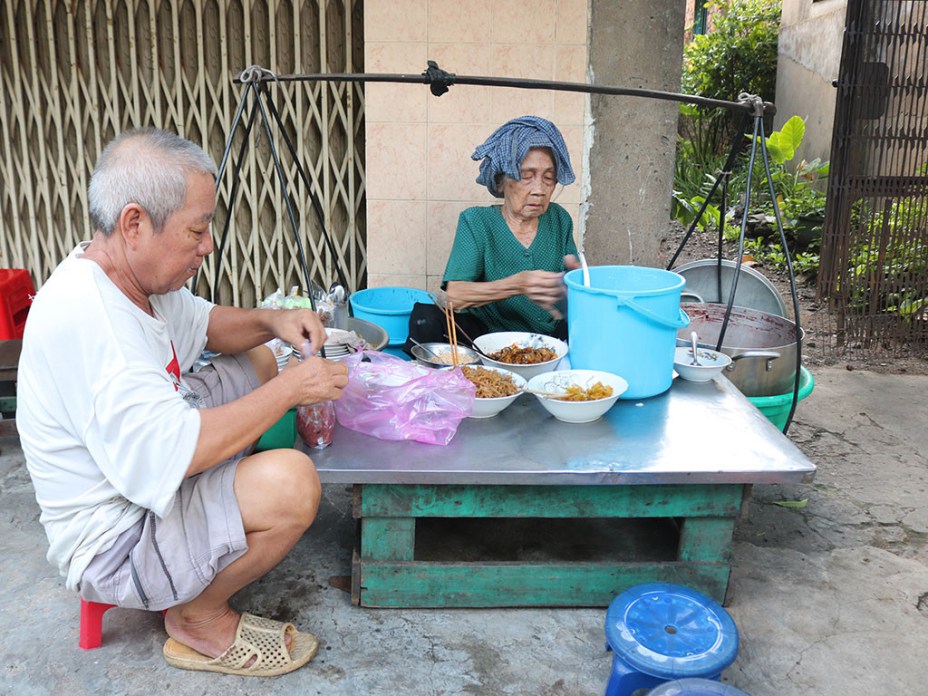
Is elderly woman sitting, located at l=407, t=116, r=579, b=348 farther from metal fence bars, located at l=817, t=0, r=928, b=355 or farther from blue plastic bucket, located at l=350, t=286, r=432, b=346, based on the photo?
metal fence bars, located at l=817, t=0, r=928, b=355

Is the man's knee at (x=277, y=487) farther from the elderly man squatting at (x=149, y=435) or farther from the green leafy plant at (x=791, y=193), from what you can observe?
the green leafy plant at (x=791, y=193)

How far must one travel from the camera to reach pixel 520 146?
2.92 meters

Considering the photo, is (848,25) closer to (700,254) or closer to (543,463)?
(700,254)

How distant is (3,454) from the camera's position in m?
3.20

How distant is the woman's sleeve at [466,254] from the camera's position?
122 inches

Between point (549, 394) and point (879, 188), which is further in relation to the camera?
point (879, 188)

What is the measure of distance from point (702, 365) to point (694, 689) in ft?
4.27

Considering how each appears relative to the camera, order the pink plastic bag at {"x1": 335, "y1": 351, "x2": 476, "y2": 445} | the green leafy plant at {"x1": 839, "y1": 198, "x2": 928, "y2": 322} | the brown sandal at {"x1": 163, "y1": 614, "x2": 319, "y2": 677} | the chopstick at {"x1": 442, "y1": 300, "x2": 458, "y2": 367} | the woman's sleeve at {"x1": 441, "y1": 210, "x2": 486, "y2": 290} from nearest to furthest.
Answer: the brown sandal at {"x1": 163, "y1": 614, "x2": 319, "y2": 677} < the pink plastic bag at {"x1": 335, "y1": 351, "x2": 476, "y2": 445} < the chopstick at {"x1": 442, "y1": 300, "x2": 458, "y2": 367} < the woman's sleeve at {"x1": 441, "y1": 210, "x2": 486, "y2": 290} < the green leafy plant at {"x1": 839, "y1": 198, "x2": 928, "y2": 322}

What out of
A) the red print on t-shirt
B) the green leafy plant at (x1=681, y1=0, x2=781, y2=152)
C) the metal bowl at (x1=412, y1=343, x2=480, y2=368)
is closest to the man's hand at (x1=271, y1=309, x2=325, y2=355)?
the red print on t-shirt

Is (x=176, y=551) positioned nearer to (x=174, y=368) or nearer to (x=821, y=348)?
(x=174, y=368)

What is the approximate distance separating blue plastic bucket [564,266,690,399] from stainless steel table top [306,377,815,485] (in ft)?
0.36

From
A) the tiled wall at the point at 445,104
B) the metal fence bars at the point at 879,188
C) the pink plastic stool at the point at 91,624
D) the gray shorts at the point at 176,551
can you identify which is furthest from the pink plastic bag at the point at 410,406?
the metal fence bars at the point at 879,188

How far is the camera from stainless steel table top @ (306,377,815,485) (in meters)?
2.10

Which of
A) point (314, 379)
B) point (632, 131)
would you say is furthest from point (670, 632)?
point (632, 131)
